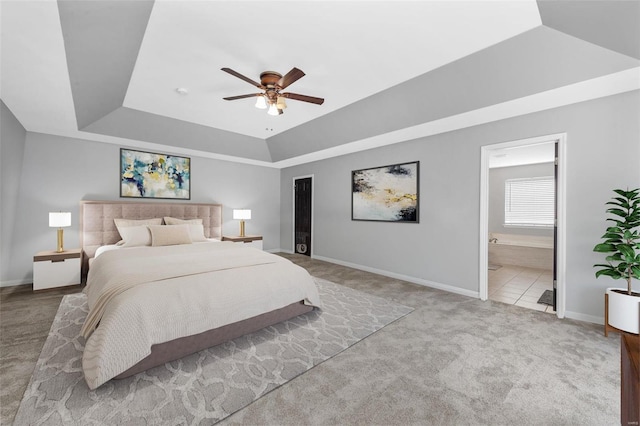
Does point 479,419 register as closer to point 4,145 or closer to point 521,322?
point 521,322

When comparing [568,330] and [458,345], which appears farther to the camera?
[568,330]

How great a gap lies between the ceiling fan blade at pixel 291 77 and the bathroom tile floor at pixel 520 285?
3.73 metres

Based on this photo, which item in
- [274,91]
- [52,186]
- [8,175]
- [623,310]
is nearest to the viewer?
[623,310]

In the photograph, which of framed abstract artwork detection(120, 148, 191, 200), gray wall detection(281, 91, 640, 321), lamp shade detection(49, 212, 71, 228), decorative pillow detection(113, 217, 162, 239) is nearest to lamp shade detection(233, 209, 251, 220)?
framed abstract artwork detection(120, 148, 191, 200)

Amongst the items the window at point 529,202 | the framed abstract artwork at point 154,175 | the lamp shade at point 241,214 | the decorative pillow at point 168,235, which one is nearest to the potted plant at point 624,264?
the window at point 529,202

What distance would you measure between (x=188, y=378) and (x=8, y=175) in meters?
3.97

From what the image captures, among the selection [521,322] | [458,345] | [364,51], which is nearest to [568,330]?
[521,322]

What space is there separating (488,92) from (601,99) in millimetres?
1097

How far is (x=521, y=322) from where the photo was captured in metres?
2.85

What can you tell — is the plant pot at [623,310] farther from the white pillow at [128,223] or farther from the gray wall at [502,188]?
the white pillow at [128,223]

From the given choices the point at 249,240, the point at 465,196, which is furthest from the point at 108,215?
the point at 465,196

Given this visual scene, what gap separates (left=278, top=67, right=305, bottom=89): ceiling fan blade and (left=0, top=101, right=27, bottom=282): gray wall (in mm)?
3352

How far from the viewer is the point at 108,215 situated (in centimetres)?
442

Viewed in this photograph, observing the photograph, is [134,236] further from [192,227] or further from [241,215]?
[241,215]
